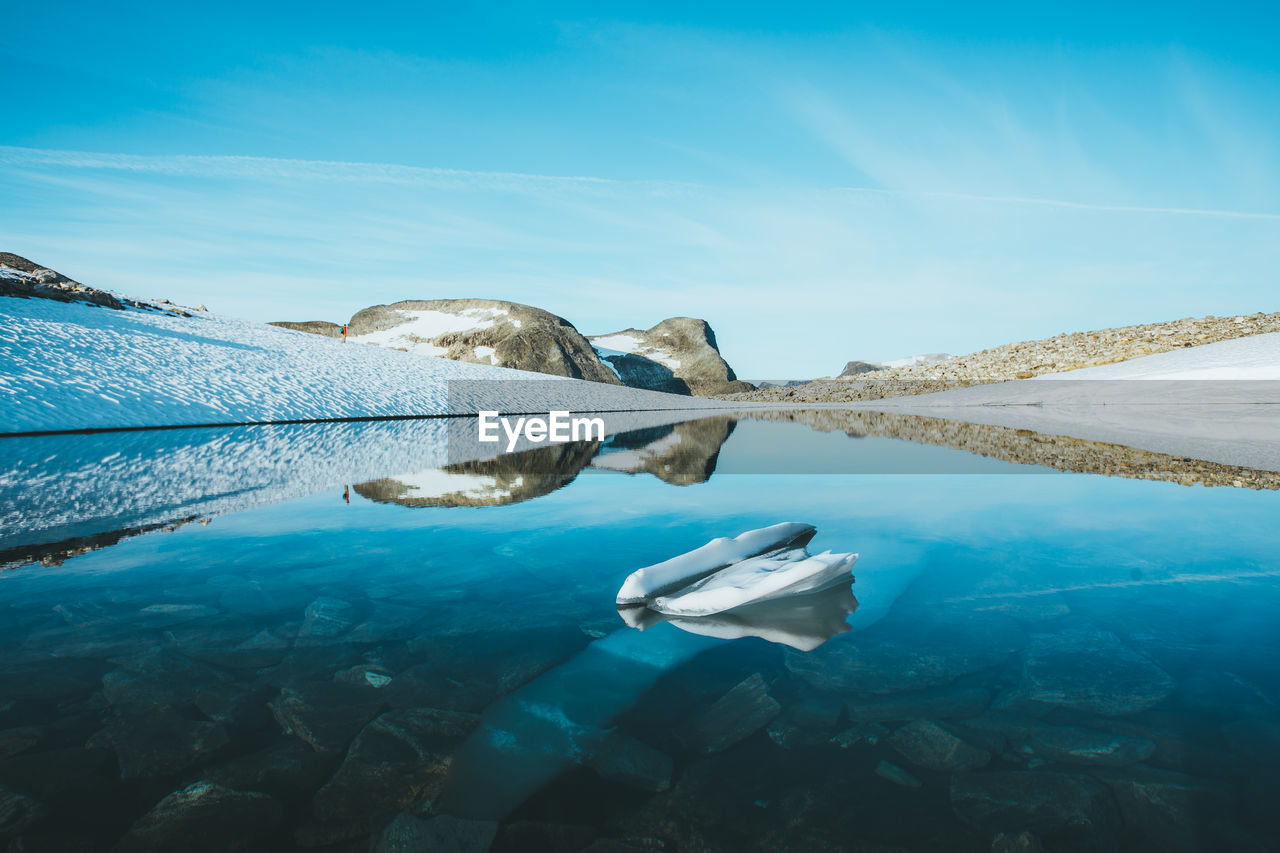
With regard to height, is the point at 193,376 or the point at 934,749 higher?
the point at 193,376

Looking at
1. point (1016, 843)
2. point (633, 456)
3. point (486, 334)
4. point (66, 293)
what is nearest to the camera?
point (1016, 843)

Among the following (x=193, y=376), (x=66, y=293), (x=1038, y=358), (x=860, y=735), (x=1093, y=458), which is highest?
(x=1038, y=358)

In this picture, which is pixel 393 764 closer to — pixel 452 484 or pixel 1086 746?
pixel 1086 746

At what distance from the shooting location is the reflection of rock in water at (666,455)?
23.6ft

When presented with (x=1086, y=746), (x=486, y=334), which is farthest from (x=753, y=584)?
(x=486, y=334)

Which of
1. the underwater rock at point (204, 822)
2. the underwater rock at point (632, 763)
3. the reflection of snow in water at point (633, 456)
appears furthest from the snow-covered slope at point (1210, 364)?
the underwater rock at point (204, 822)

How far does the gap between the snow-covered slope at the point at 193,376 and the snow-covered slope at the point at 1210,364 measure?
20.9 meters

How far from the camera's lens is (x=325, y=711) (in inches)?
76.0

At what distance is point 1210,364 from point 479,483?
90.5 ft

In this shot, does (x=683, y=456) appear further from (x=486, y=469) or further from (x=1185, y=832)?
(x=1185, y=832)

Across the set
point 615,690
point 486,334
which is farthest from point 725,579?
point 486,334

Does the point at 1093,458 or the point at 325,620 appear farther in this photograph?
the point at 1093,458

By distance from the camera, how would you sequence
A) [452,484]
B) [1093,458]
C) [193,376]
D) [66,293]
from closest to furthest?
1. [452,484]
2. [1093,458]
3. [193,376]
4. [66,293]

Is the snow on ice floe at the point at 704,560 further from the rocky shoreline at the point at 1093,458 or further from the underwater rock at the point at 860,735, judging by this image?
the rocky shoreline at the point at 1093,458
